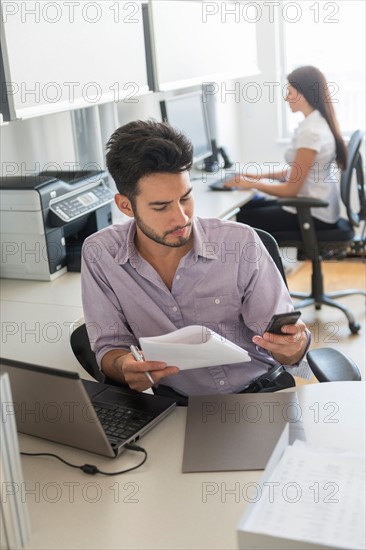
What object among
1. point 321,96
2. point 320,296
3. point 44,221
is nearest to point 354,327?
point 320,296

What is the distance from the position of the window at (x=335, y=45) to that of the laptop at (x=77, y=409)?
3.60m

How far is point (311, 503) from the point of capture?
3.49 feet

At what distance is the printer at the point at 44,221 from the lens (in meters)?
2.38

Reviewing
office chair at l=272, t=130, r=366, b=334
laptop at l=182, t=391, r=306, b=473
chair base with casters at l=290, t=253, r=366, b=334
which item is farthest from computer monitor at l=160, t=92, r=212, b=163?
laptop at l=182, t=391, r=306, b=473

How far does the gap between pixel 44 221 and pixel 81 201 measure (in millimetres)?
207

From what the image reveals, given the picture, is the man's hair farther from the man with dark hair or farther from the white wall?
the white wall

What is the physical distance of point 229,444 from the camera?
1.33 m

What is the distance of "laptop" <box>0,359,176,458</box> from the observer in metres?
1.21

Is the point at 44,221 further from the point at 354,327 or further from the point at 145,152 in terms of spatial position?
the point at 354,327

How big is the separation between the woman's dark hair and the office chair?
0.08 metres

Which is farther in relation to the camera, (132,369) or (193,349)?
(132,369)

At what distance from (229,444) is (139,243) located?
→ 2.21 feet

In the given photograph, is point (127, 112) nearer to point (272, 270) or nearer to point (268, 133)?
point (268, 133)

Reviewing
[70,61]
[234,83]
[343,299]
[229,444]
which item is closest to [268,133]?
[234,83]
